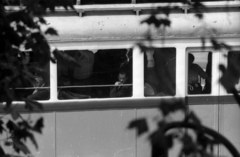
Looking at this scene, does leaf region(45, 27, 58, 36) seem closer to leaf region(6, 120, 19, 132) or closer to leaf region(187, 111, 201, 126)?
leaf region(6, 120, 19, 132)

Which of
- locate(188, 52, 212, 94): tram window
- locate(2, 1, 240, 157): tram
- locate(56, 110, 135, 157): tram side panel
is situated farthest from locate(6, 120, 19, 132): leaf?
locate(188, 52, 212, 94): tram window

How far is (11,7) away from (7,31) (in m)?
0.17

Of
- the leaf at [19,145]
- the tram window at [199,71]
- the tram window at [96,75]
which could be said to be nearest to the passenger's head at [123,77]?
the tram window at [96,75]

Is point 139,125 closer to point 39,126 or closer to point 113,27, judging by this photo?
point 39,126

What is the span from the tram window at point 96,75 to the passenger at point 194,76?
2.60 ft

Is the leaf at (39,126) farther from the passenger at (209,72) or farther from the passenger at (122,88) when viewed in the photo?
the passenger at (209,72)

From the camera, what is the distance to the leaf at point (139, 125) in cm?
172

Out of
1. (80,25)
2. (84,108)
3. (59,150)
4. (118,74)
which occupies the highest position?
(80,25)

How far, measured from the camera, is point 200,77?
23.0 feet

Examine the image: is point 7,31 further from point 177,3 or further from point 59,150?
point 59,150

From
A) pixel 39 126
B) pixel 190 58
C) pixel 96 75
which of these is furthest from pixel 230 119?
pixel 39 126

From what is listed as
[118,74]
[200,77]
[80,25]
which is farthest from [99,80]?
[200,77]

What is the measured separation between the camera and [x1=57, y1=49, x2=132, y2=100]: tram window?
6.73m

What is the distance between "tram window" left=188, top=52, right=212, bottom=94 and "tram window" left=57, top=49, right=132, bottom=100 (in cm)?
81
